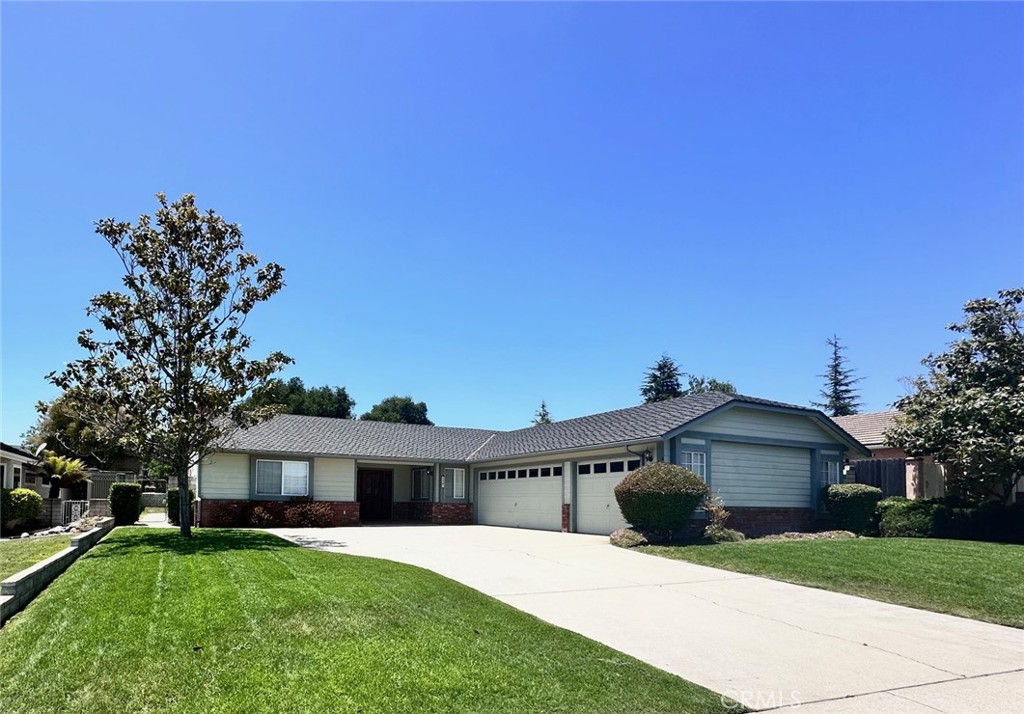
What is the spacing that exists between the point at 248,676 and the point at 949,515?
18539 mm

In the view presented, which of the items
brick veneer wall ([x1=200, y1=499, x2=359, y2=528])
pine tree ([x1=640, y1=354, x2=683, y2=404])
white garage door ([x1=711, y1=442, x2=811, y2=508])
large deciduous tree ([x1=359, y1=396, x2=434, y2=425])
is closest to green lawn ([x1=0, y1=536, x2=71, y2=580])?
brick veneer wall ([x1=200, y1=499, x2=359, y2=528])

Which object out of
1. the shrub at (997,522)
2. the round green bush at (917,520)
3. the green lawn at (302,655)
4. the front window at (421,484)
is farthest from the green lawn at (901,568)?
the front window at (421,484)

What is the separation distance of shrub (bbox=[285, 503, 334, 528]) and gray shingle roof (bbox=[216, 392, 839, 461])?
73.7 inches

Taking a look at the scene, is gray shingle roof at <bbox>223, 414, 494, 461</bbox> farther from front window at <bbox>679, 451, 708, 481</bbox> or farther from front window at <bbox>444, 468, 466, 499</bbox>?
front window at <bbox>679, 451, 708, 481</bbox>

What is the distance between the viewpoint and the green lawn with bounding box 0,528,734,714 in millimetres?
5496

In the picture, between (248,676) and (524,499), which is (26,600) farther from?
(524,499)

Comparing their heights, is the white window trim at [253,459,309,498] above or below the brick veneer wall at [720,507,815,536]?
above

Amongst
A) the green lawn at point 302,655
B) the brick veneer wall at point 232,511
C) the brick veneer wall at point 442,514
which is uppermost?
the green lawn at point 302,655

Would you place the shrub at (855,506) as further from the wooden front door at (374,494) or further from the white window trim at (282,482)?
the wooden front door at (374,494)

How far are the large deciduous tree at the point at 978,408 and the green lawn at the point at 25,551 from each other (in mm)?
20559

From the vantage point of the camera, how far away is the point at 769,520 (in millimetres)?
21031

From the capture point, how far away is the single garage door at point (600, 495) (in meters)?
20.5

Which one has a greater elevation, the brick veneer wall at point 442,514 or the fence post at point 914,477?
the fence post at point 914,477

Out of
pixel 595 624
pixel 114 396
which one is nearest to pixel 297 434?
pixel 114 396
